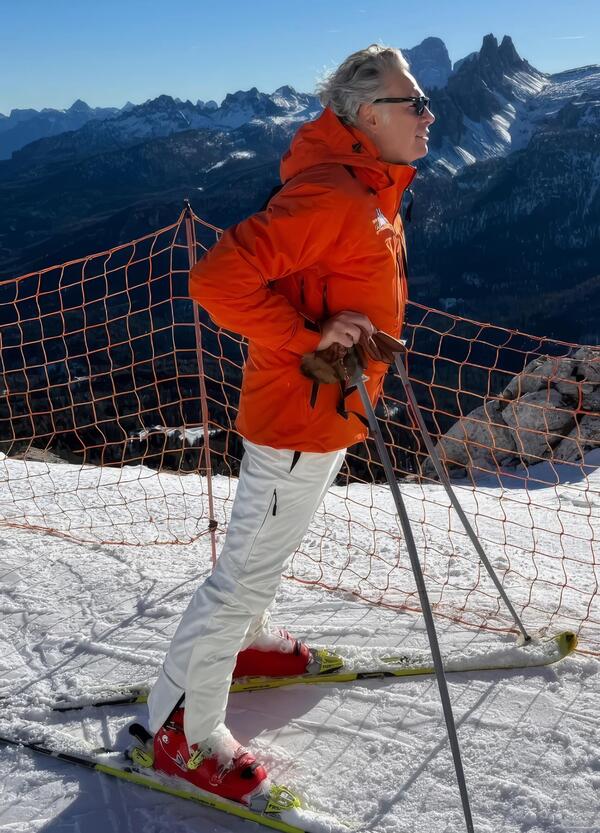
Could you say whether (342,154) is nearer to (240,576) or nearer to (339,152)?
(339,152)

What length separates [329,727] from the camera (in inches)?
92.5

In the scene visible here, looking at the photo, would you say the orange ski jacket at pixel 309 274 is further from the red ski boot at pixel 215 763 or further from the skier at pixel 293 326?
the red ski boot at pixel 215 763

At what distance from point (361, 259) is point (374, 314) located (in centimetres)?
17

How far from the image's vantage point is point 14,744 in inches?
90.7

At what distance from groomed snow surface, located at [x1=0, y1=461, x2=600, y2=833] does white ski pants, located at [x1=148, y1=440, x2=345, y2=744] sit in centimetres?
37

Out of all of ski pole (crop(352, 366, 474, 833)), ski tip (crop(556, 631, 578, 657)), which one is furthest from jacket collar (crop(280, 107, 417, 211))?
ski tip (crop(556, 631, 578, 657))

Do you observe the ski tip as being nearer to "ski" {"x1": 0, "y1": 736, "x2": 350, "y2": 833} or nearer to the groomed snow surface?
the groomed snow surface

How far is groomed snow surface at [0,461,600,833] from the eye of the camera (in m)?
2.01

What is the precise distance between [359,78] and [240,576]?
132cm

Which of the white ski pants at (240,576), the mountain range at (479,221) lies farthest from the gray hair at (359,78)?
the mountain range at (479,221)

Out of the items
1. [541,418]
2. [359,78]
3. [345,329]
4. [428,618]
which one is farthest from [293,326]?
[541,418]

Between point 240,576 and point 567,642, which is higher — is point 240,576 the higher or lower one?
the higher one

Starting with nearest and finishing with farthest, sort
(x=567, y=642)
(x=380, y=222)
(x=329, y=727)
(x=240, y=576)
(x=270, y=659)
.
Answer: (x=380, y=222), (x=240, y=576), (x=329, y=727), (x=270, y=659), (x=567, y=642)

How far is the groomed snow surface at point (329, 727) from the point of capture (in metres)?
2.01
